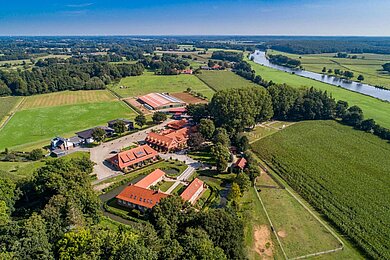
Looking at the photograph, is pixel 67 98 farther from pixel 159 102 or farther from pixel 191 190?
pixel 191 190

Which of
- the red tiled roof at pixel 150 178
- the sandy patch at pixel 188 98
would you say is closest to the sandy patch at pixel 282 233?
the red tiled roof at pixel 150 178

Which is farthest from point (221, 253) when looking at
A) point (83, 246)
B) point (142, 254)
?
point (83, 246)

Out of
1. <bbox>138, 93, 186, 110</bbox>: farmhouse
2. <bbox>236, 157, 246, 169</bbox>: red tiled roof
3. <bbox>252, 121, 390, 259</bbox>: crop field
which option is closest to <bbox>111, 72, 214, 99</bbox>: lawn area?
<bbox>138, 93, 186, 110</bbox>: farmhouse

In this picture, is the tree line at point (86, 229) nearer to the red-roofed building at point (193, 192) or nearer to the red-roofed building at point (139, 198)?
the red-roofed building at point (193, 192)

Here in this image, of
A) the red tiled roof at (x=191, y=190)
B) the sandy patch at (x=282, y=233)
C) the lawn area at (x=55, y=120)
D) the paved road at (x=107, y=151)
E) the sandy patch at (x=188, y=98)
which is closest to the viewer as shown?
the sandy patch at (x=282, y=233)

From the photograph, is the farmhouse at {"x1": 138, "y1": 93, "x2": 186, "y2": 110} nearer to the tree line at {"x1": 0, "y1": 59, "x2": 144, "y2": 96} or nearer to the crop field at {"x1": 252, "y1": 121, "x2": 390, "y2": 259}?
the tree line at {"x1": 0, "y1": 59, "x2": 144, "y2": 96}

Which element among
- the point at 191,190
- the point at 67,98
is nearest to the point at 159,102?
the point at 67,98
